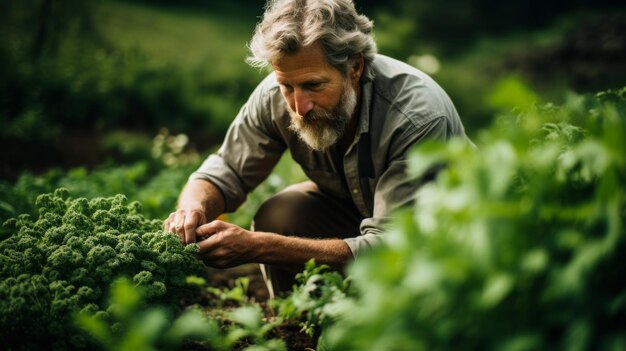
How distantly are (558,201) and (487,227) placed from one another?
0.44 meters

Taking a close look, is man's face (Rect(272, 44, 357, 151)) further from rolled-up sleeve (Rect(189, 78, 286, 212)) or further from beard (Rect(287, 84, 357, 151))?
rolled-up sleeve (Rect(189, 78, 286, 212))

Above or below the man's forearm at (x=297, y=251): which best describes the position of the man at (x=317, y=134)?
above

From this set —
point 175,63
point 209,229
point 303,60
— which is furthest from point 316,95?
point 175,63

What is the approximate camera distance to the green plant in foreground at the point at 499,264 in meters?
1.17

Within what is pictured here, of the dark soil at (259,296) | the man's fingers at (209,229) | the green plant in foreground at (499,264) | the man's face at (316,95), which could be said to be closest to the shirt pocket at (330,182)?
the man's face at (316,95)

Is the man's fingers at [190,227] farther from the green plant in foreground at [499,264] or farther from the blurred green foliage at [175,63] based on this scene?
the blurred green foliage at [175,63]

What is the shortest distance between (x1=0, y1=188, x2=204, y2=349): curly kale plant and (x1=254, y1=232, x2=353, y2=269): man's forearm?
1.05 ft

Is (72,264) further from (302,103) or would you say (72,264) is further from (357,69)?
(357,69)

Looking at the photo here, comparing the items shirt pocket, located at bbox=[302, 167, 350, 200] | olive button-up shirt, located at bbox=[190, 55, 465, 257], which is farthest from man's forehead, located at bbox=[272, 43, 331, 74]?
shirt pocket, located at bbox=[302, 167, 350, 200]

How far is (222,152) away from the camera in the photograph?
3363 mm

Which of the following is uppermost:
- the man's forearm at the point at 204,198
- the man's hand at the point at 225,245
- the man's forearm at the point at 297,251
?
the man's forearm at the point at 204,198

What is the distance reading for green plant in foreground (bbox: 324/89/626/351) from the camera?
46.1 inches

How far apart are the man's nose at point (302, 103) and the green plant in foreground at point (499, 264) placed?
4.94ft

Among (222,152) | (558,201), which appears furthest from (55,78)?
(558,201)
